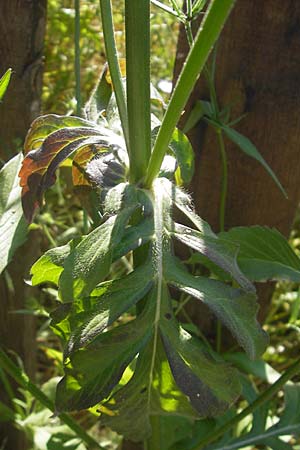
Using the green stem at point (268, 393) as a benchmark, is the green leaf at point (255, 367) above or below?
below

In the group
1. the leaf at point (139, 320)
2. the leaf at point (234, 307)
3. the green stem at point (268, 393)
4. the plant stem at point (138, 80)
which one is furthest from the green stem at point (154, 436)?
the plant stem at point (138, 80)

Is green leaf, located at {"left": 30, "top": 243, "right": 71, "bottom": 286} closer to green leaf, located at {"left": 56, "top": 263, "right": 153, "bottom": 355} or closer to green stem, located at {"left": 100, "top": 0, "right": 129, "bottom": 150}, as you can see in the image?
green leaf, located at {"left": 56, "top": 263, "right": 153, "bottom": 355}

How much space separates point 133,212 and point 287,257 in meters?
0.31

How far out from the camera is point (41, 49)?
1.28m

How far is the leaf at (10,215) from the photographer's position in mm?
943

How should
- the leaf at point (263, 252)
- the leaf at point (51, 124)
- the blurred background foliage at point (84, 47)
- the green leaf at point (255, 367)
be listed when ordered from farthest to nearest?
the blurred background foliage at point (84, 47) < the green leaf at point (255, 367) < the leaf at point (263, 252) < the leaf at point (51, 124)

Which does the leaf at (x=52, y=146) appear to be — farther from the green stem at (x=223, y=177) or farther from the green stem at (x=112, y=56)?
the green stem at (x=223, y=177)

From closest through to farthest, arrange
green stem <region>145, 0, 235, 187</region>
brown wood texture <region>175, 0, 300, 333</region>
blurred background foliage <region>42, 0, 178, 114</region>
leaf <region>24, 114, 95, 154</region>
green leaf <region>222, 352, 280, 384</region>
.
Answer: green stem <region>145, 0, 235, 187</region>, leaf <region>24, 114, 95, 154</region>, brown wood texture <region>175, 0, 300, 333</region>, green leaf <region>222, 352, 280, 384</region>, blurred background foliage <region>42, 0, 178, 114</region>

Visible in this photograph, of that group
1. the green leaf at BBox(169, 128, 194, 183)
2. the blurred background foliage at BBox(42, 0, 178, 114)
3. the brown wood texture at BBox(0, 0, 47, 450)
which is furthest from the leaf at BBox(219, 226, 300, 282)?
the blurred background foliage at BBox(42, 0, 178, 114)

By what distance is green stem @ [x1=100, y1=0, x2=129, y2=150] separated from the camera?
2.62 ft

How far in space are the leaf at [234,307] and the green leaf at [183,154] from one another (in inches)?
7.9

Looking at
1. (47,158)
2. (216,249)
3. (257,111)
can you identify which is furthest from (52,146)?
(257,111)

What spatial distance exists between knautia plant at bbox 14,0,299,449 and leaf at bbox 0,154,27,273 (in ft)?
0.26

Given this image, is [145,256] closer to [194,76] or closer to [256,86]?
[194,76]
